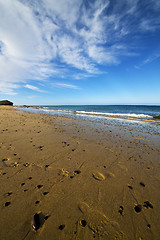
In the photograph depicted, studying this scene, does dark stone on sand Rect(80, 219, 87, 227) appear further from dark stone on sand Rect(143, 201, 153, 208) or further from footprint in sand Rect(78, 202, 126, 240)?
dark stone on sand Rect(143, 201, 153, 208)

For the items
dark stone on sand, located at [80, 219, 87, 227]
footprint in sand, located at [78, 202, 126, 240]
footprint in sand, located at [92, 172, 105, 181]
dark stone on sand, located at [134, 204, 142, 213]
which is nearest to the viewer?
footprint in sand, located at [78, 202, 126, 240]

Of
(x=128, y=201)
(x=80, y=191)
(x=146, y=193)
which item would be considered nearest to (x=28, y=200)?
(x=80, y=191)

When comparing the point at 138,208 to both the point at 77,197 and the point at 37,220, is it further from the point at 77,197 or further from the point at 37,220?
the point at 37,220

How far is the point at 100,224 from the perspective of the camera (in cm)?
205

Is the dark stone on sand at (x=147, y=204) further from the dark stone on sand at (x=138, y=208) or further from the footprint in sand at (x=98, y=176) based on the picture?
the footprint in sand at (x=98, y=176)

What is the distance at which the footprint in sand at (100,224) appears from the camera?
189cm

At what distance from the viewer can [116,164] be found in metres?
4.25

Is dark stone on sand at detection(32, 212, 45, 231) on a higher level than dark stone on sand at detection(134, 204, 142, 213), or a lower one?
higher

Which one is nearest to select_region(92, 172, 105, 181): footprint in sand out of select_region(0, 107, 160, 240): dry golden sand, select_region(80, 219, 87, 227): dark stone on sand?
select_region(0, 107, 160, 240): dry golden sand

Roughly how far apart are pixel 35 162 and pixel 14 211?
185 centimetres

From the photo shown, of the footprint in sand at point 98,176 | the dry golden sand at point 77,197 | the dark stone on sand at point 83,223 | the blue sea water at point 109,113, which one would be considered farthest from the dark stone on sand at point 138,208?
the blue sea water at point 109,113

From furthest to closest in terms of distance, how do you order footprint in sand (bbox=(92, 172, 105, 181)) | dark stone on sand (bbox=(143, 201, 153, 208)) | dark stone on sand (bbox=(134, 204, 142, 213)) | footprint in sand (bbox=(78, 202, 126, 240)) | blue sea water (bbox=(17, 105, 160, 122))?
blue sea water (bbox=(17, 105, 160, 122)) < footprint in sand (bbox=(92, 172, 105, 181)) < dark stone on sand (bbox=(143, 201, 153, 208)) < dark stone on sand (bbox=(134, 204, 142, 213)) < footprint in sand (bbox=(78, 202, 126, 240))

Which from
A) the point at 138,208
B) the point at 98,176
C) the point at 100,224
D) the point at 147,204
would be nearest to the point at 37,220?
the point at 100,224

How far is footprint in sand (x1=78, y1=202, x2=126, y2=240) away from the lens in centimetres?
189
